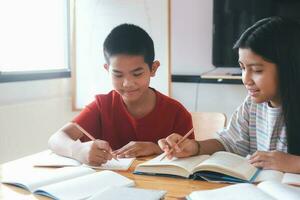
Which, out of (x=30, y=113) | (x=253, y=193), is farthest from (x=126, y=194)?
(x=30, y=113)

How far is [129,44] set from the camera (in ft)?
4.77

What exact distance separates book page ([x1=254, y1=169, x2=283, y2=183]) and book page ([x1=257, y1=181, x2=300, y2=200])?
0.12 metres

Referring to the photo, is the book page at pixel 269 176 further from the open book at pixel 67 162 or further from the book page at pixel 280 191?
the open book at pixel 67 162

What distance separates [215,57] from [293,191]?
2.12m

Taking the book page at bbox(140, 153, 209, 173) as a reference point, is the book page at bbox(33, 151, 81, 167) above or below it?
below

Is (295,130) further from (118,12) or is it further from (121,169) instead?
(118,12)

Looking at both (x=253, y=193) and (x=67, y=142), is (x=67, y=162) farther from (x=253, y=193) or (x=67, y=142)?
(x=253, y=193)

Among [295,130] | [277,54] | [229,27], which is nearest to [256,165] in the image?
[295,130]

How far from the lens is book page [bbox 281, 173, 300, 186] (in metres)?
0.96

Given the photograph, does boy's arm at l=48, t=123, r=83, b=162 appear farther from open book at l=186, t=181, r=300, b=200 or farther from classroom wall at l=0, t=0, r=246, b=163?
classroom wall at l=0, t=0, r=246, b=163

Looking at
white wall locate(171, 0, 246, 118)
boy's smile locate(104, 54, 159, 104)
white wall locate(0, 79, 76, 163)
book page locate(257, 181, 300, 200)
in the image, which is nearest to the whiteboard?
white wall locate(0, 79, 76, 163)

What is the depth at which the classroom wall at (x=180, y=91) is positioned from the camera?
8.73 feet

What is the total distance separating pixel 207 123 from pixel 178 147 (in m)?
0.64

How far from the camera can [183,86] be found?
3119 mm
